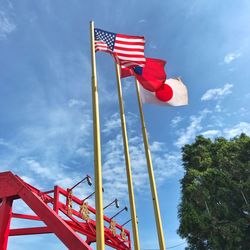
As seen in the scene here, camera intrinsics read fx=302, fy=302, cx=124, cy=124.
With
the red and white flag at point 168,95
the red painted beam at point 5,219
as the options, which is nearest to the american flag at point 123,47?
the red and white flag at point 168,95

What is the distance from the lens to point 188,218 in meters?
20.1

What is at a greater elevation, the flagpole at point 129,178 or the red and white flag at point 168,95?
the red and white flag at point 168,95

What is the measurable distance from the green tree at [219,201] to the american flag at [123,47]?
14.0 metres

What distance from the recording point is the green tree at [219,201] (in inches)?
725

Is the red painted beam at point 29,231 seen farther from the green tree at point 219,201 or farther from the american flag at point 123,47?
the green tree at point 219,201

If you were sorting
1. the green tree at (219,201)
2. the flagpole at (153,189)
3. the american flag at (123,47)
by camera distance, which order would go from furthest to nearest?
the green tree at (219,201) < the american flag at (123,47) < the flagpole at (153,189)

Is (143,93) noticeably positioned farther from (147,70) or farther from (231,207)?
(231,207)

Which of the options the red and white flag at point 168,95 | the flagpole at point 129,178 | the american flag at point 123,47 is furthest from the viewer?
the red and white flag at point 168,95

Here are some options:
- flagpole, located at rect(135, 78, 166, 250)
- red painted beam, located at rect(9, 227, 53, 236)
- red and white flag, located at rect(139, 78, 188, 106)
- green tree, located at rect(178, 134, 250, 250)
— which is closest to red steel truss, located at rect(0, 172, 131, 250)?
red painted beam, located at rect(9, 227, 53, 236)

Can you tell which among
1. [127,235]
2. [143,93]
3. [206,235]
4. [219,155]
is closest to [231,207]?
[206,235]

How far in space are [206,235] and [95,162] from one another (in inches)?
645

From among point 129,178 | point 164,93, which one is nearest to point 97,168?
point 129,178

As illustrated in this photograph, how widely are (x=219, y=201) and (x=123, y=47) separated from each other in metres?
15.0

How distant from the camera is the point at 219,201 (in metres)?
20.0
